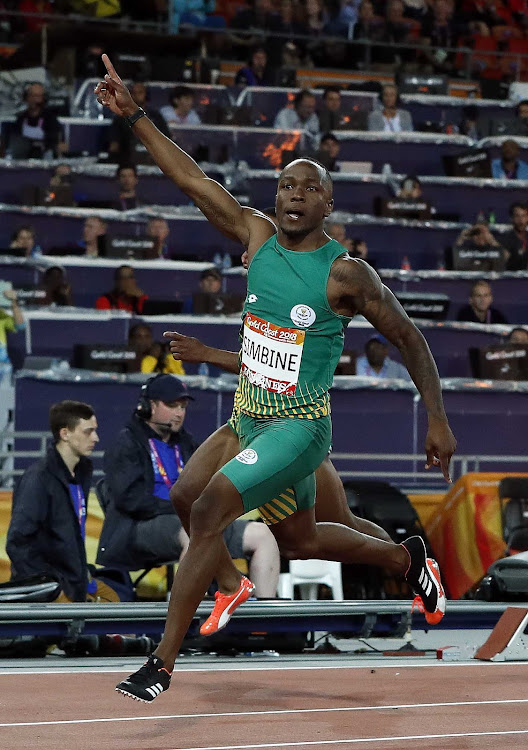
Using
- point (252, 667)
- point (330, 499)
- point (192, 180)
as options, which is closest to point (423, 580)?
point (330, 499)

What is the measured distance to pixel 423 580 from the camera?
557 cm

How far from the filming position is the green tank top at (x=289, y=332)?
183 inches

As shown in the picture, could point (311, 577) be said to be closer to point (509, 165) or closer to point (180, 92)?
point (180, 92)

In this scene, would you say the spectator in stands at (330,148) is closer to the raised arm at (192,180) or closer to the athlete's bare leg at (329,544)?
the athlete's bare leg at (329,544)

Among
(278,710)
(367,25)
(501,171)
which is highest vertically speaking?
(367,25)

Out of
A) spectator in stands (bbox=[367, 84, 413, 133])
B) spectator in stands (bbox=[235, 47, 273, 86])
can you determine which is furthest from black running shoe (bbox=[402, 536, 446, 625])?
spectator in stands (bbox=[235, 47, 273, 86])

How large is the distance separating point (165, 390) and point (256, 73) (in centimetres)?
1059

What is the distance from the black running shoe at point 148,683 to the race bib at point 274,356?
1.08 metres

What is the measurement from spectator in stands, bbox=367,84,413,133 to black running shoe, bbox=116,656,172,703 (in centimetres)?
1260

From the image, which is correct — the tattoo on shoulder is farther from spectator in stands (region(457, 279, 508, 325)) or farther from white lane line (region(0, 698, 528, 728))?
spectator in stands (region(457, 279, 508, 325))

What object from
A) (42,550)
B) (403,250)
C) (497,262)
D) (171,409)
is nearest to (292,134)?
(403,250)

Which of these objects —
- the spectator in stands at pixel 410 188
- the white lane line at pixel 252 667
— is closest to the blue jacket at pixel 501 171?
the spectator in stands at pixel 410 188

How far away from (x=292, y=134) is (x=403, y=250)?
240cm

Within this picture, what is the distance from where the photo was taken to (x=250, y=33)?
59.6 ft
